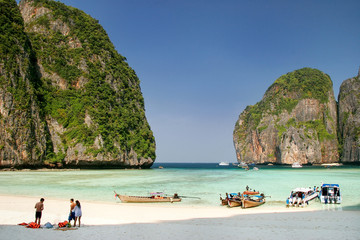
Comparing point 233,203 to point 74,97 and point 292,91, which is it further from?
point 292,91

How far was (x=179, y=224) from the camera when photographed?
1230cm

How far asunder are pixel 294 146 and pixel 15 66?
4031 inches

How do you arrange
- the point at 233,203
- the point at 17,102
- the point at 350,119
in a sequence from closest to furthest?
the point at 233,203
the point at 17,102
the point at 350,119

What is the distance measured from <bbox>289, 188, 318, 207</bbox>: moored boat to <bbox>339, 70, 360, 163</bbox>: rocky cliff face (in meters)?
103

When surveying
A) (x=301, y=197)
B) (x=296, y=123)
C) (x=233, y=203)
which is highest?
(x=296, y=123)

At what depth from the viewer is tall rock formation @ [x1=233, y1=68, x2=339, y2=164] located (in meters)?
115

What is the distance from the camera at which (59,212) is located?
14891 mm

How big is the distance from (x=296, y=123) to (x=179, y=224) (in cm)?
12220

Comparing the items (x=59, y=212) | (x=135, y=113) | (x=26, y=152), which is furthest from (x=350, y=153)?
(x=59, y=212)

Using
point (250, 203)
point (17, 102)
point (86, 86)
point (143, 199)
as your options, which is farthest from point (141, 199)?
point (86, 86)

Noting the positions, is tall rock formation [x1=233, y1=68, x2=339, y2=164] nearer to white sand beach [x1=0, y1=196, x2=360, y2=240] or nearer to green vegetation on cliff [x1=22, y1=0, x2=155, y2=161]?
green vegetation on cliff [x1=22, y1=0, x2=155, y2=161]

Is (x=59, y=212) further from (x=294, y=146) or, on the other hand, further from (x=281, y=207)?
(x=294, y=146)

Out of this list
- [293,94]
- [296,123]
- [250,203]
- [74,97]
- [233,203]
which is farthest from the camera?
[293,94]

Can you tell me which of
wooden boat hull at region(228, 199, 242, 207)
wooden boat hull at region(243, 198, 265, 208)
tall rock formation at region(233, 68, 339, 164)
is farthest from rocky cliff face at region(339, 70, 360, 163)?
wooden boat hull at region(228, 199, 242, 207)
